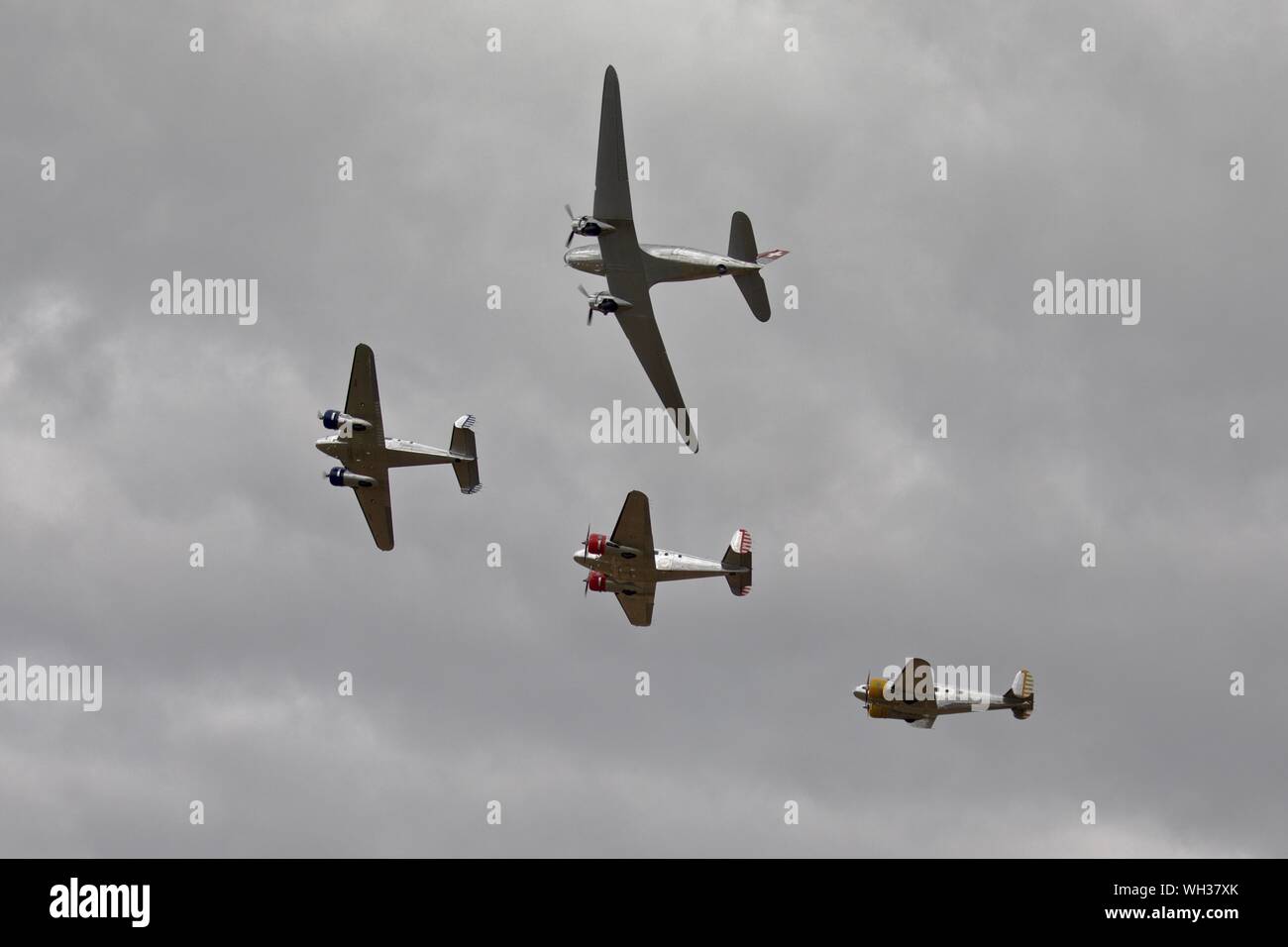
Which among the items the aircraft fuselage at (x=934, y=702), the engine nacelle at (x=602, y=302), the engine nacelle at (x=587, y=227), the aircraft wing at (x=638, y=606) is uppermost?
the engine nacelle at (x=587, y=227)

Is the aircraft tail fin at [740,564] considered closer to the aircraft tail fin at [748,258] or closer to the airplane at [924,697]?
the airplane at [924,697]

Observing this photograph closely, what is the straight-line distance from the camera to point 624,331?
152125mm

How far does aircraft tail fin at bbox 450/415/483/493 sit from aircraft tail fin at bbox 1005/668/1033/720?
35.1 meters

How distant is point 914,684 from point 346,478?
37.1 m

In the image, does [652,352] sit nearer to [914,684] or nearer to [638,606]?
[638,606]

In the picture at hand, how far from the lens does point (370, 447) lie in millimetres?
151125

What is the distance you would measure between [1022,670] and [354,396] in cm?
4433

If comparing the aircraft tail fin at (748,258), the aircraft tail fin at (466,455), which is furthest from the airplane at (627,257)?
the aircraft tail fin at (466,455)

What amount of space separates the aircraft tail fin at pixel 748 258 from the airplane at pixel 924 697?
76.6ft

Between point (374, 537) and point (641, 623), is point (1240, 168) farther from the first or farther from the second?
point (374, 537)

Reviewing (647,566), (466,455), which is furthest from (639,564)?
(466,455)

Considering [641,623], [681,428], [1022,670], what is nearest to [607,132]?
[681,428]

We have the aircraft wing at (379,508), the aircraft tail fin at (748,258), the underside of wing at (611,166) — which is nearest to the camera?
the underside of wing at (611,166)

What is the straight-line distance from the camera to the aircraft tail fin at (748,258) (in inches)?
5768
